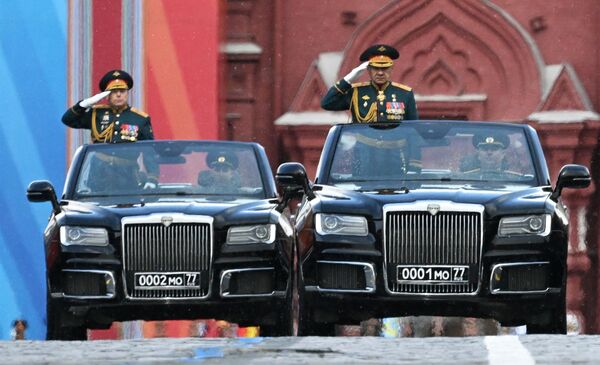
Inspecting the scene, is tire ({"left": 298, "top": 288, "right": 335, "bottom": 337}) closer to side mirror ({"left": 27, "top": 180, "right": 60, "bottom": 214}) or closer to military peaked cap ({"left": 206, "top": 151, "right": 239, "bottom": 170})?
military peaked cap ({"left": 206, "top": 151, "right": 239, "bottom": 170})

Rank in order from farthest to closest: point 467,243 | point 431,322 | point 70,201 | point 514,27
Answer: point 514,27 < point 431,322 < point 70,201 < point 467,243

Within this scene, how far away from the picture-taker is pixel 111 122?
57.2ft

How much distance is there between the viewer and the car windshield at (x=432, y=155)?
14516mm

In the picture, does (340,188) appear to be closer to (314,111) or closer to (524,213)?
(524,213)

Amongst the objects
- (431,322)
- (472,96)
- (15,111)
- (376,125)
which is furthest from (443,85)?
(376,125)

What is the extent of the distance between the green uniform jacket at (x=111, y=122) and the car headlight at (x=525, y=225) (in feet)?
14.0

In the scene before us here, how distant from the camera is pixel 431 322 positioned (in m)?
22.8

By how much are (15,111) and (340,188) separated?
Result: 983cm

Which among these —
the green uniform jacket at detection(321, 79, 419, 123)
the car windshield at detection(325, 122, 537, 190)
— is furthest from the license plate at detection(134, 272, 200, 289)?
the green uniform jacket at detection(321, 79, 419, 123)

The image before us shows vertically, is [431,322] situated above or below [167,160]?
below

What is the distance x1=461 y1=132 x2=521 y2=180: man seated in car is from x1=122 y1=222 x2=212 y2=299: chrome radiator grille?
1833 millimetres

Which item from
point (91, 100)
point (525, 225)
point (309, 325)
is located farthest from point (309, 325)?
point (91, 100)

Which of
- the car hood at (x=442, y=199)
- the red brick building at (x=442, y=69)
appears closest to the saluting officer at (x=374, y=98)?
the car hood at (x=442, y=199)

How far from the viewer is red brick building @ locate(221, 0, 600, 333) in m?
24.3
